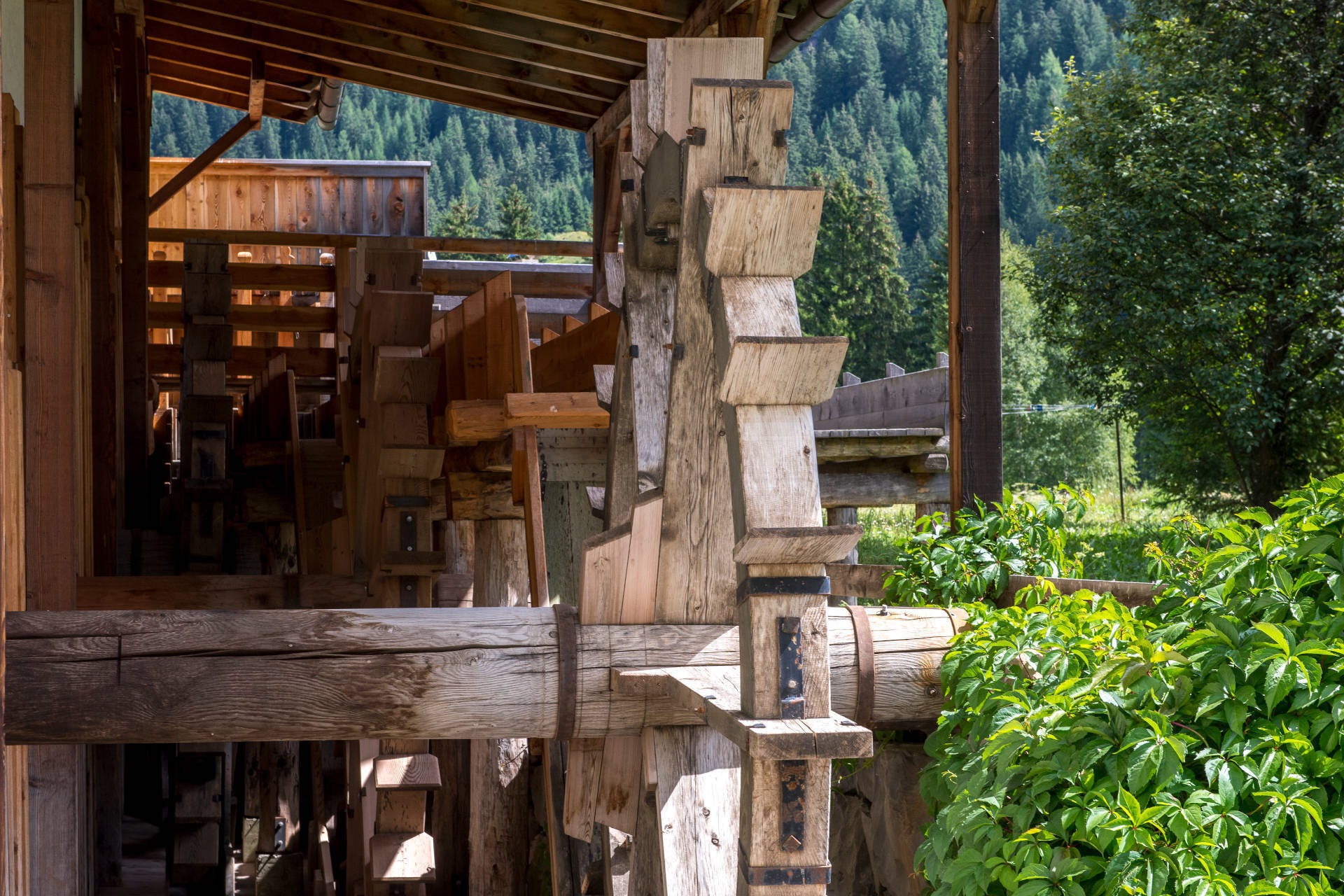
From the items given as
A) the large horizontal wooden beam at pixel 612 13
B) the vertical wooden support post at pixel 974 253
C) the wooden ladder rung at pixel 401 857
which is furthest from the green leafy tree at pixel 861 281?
the vertical wooden support post at pixel 974 253

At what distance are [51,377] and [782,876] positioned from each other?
8.01 feet

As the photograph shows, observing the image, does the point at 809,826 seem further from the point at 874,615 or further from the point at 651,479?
the point at 651,479

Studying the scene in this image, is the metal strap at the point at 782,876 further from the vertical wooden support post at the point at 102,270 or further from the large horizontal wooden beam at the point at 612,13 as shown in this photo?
the large horizontal wooden beam at the point at 612,13

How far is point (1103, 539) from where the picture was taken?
1559cm

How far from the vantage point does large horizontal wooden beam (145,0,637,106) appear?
6988mm

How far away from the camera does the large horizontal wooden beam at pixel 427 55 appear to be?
699 centimetres

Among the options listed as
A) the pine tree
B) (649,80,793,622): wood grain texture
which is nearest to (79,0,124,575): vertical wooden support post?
(649,80,793,622): wood grain texture

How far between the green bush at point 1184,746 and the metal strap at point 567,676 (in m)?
0.87

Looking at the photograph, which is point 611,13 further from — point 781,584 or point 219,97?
point 219,97

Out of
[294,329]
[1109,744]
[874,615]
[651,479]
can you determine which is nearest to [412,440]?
[651,479]

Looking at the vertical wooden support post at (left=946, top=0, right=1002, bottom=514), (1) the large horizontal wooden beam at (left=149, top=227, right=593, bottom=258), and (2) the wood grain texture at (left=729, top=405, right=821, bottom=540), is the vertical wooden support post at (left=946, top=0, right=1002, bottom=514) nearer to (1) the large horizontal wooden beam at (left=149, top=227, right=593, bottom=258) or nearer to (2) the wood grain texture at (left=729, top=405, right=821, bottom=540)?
(2) the wood grain texture at (left=729, top=405, right=821, bottom=540)

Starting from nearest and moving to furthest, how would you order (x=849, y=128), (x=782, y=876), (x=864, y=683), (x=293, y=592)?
(x=782, y=876), (x=864, y=683), (x=293, y=592), (x=849, y=128)

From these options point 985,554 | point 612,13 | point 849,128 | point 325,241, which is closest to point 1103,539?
point 325,241

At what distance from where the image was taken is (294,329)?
9.49 meters
